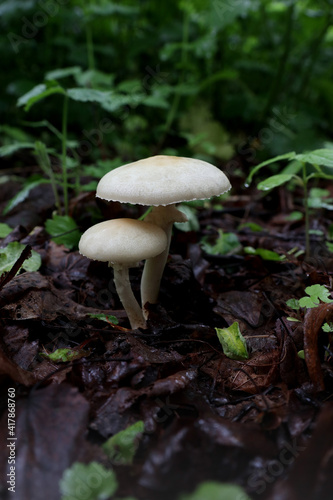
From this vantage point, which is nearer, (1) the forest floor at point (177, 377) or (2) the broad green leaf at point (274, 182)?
(1) the forest floor at point (177, 377)

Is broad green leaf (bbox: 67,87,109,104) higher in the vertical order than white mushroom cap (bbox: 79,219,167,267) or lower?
higher

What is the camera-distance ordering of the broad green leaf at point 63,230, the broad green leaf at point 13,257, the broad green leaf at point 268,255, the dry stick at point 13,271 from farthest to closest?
the broad green leaf at point 63,230 → the broad green leaf at point 268,255 → the broad green leaf at point 13,257 → the dry stick at point 13,271

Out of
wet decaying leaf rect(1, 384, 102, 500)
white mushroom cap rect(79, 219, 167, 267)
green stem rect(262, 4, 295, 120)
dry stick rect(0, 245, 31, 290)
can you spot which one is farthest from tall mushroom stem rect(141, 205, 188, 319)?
green stem rect(262, 4, 295, 120)

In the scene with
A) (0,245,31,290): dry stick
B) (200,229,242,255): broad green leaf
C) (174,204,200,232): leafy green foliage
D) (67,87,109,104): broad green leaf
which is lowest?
(200,229,242,255): broad green leaf

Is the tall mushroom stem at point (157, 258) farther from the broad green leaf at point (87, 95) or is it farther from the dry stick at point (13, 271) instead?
the broad green leaf at point (87, 95)

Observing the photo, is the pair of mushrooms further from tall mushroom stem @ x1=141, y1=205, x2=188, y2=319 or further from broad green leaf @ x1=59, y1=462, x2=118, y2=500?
broad green leaf @ x1=59, y1=462, x2=118, y2=500

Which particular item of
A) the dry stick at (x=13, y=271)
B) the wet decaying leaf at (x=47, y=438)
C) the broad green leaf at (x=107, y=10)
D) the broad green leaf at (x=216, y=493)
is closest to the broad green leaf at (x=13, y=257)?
the dry stick at (x=13, y=271)
